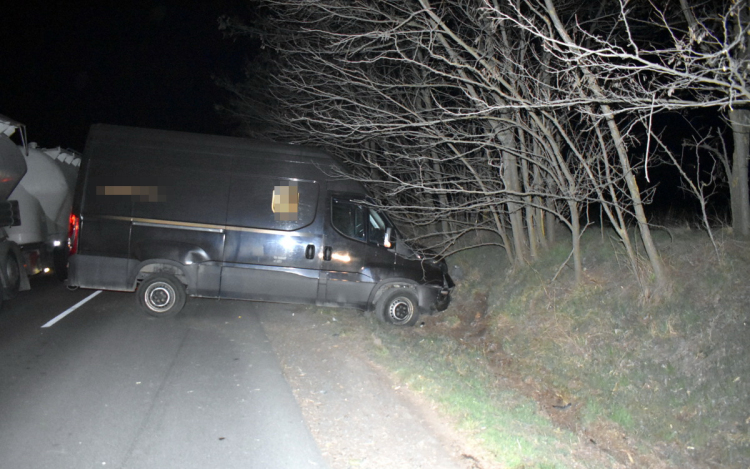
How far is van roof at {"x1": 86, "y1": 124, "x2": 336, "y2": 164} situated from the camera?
873cm

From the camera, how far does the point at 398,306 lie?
9.23 m

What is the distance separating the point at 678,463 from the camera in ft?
16.6

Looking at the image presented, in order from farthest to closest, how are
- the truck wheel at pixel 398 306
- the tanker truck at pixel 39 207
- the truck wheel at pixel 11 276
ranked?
the tanker truck at pixel 39 207 < the truck wheel at pixel 11 276 < the truck wheel at pixel 398 306

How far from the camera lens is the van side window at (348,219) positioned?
8.95 metres

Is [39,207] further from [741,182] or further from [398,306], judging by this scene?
[741,182]

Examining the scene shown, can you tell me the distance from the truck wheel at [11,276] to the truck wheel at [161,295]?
2.81m

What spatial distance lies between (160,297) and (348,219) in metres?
3.35

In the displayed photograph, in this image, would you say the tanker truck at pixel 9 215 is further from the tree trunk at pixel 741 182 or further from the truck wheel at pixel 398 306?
the tree trunk at pixel 741 182

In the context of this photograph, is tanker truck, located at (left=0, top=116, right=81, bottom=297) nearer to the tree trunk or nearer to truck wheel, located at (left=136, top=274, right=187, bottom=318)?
truck wheel, located at (left=136, top=274, right=187, bottom=318)

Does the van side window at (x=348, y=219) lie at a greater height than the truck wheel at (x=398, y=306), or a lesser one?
greater

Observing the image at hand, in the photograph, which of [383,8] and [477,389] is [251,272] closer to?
[477,389]

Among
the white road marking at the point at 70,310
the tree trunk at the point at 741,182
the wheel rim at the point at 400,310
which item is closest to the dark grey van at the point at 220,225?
the wheel rim at the point at 400,310

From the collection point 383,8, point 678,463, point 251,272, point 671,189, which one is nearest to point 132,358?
point 251,272

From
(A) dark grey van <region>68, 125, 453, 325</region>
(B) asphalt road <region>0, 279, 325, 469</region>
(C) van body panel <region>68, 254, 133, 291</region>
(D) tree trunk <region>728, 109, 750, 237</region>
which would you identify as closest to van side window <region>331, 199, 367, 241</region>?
(A) dark grey van <region>68, 125, 453, 325</region>
